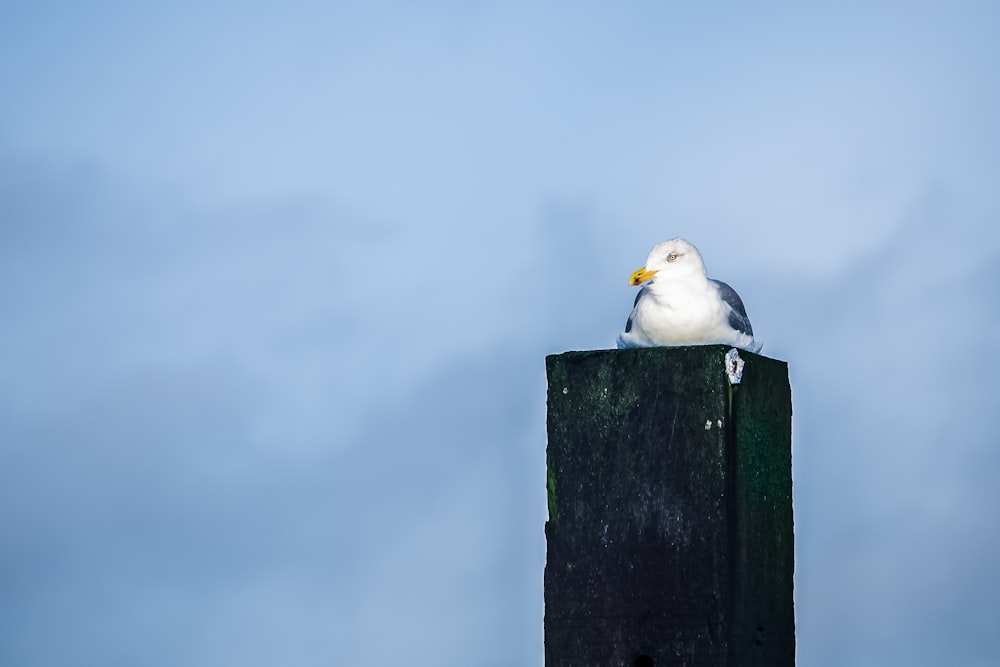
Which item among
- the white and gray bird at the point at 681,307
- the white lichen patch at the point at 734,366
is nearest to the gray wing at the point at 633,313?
the white and gray bird at the point at 681,307

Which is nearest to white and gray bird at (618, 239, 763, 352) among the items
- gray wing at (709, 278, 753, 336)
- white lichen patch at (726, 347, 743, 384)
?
gray wing at (709, 278, 753, 336)

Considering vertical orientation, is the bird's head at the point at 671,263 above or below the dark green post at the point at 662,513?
above

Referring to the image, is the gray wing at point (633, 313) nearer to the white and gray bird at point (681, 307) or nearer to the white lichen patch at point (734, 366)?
the white and gray bird at point (681, 307)

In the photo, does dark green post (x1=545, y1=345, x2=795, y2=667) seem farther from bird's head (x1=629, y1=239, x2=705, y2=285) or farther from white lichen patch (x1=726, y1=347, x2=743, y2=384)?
bird's head (x1=629, y1=239, x2=705, y2=285)

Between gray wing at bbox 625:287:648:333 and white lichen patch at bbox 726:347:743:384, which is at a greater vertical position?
gray wing at bbox 625:287:648:333

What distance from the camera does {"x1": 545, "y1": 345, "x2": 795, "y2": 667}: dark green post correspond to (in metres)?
7.00

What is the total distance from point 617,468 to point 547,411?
1.70 ft

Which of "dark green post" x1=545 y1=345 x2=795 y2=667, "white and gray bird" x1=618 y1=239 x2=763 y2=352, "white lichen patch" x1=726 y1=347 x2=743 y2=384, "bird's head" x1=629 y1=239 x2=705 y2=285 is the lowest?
"dark green post" x1=545 y1=345 x2=795 y2=667

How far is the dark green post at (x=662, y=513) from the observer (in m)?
7.00

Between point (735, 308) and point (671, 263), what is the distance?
0.45m

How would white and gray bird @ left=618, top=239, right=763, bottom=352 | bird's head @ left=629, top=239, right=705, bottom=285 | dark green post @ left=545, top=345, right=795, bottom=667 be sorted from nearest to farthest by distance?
dark green post @ left=545, top=345, right=795, bottom=667, white and gray bird @ left=618, top=239, right=763, bottom=352, bird's head @ left=629, top=239, right=705, bottom=285

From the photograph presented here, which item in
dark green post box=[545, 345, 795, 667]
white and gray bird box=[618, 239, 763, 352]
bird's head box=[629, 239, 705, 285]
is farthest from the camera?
bird's head box=[629, 239, 705, 285]

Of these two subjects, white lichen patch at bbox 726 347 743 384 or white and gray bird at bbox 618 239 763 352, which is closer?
white lichen patch at bbox 726 347 743 384

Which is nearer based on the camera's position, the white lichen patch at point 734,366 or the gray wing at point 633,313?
the white lichen patch at point 734,366
